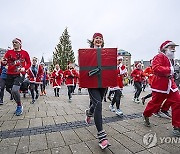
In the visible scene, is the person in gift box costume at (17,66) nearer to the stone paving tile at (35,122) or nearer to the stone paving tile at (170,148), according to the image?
the stone paving tile at (35,122)

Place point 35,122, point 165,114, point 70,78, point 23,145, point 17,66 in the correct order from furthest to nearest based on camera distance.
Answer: point 70,78, point 17,66, point 165,114, point 35,122, point 23,145

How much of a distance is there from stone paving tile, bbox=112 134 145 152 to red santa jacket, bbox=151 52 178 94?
1302 mm

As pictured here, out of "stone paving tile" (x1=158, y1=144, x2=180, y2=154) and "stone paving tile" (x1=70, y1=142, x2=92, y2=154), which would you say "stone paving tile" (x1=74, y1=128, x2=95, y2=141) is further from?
"stone paving tile" (x1=158, y1=144, x2=180, y2=154)

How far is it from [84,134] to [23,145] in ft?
3.77

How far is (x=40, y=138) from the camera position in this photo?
3.50 meters

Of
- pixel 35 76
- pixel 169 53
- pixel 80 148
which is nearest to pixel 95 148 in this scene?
pixel 80 148

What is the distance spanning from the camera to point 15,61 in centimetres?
562

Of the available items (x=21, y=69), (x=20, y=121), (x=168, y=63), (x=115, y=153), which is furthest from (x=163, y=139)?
(x=21, y=69)

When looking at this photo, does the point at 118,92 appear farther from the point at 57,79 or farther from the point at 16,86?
the point at 57,79

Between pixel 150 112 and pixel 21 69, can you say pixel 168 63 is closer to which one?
pixel 150 112

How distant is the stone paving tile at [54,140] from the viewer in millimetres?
3212

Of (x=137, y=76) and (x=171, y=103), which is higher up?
(x=137, y=76)

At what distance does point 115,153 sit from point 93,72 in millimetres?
1332

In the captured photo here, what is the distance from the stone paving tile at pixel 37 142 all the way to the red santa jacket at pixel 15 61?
2542 mm
